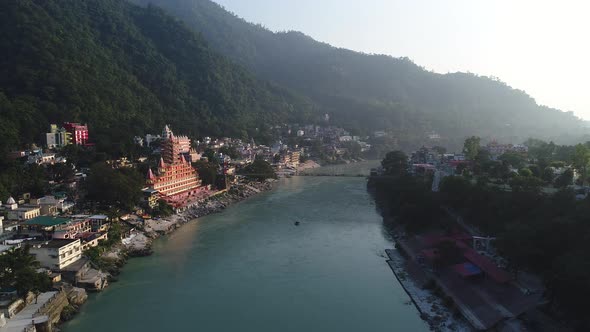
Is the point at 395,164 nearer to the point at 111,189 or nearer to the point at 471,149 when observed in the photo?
the point at 471,149

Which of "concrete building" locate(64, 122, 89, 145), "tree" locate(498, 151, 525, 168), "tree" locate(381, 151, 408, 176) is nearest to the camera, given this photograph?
"tree" locate(498, 151, 525, 168)

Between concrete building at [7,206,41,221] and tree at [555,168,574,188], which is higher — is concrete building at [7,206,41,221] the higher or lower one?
the lower one

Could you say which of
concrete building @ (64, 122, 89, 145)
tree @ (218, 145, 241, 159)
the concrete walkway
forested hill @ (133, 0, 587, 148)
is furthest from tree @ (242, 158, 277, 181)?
forested hill @ (133, 0, 587, 148)

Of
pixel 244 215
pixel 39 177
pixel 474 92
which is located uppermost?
pixel 474 92

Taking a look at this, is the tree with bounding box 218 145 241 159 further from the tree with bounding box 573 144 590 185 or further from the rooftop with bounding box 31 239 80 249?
the tree with bounding box 573 144 590 185

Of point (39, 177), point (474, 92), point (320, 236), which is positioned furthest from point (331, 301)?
point (474, 92)

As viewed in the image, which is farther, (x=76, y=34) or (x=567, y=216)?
(x=76, y=34)

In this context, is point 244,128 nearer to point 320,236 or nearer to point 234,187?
point 234,187
